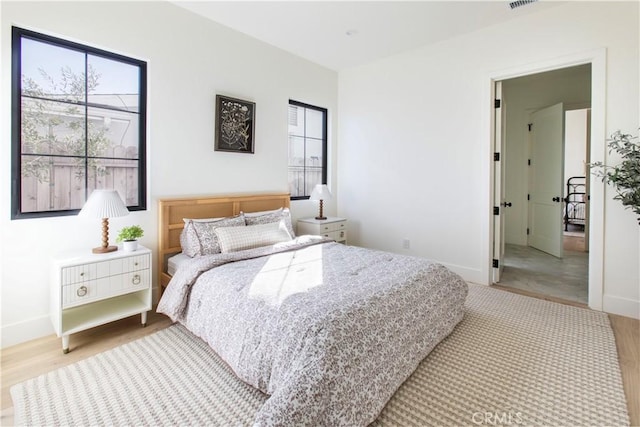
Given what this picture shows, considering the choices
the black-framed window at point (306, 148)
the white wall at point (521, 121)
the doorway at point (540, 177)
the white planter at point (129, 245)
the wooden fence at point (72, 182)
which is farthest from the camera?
the white wall at point (521, 121)

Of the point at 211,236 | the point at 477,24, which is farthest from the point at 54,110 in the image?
the point at 477,24

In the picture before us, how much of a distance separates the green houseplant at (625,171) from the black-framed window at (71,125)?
4.03 meters

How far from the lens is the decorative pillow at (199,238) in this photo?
2.83m

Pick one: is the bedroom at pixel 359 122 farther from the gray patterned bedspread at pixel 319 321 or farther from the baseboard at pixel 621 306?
the gray patterned bedspread at pixel 319 321

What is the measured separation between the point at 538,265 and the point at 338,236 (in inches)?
111

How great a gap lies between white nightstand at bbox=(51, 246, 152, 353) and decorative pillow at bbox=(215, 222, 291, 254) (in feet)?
2.01

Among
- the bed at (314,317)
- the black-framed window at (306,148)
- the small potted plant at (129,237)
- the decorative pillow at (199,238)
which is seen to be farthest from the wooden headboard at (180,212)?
the black-framed window at (306,148)

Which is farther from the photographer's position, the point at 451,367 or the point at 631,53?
the point at 631,53

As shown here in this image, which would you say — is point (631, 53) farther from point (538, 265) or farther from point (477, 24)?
point (538, 265)

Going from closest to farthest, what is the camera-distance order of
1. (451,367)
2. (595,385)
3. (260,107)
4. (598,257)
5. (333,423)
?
(333,423), (595,385), (451,367), (598,257), (260,107)

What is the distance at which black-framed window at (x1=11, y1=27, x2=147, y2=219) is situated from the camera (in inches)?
92.4

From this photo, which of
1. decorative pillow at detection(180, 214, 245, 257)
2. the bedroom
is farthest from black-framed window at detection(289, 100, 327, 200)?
decorative pillow at detection(180, 214, 245, 257)

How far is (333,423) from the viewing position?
1410 millimetres

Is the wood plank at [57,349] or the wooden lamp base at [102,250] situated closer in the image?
the wood plank at [57,349]
